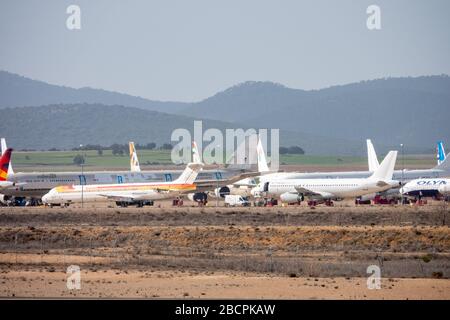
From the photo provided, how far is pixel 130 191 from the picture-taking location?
347 feet

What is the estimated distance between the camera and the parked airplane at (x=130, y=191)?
105 m

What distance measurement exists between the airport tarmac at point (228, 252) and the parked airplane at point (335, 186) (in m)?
15.3

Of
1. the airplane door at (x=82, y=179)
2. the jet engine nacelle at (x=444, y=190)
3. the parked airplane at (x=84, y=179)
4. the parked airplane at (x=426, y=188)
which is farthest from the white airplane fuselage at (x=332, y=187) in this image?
the airplane door at (x=82, y=179)

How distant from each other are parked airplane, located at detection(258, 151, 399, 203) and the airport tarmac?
1531 centimetres

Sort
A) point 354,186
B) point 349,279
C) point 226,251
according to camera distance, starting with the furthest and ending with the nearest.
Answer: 1. point 354,186
2. point 226,251
3. point 349,279

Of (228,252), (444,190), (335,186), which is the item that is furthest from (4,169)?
(228,252)

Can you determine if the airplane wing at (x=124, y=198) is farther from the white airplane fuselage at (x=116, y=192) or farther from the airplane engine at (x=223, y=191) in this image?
the airplane engine at (x=223, y=191)

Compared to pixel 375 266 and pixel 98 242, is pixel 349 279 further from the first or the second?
pixel 98 242

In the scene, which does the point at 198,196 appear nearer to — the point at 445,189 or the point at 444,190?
the point at 444,190

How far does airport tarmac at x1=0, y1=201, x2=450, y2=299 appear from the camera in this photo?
41312mm

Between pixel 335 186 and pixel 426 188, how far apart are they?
1065cm

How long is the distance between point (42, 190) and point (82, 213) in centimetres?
3305
